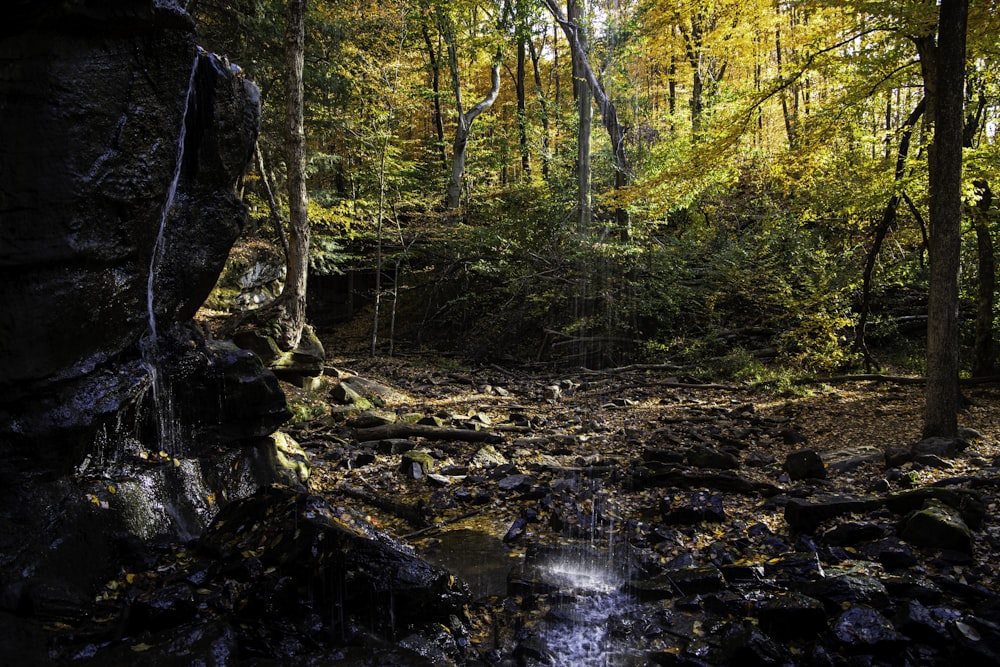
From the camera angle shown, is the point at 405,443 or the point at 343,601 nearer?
the point at 343,601

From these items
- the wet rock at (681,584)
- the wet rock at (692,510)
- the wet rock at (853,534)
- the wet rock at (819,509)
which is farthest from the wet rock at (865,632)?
the wet rock at (692,510)

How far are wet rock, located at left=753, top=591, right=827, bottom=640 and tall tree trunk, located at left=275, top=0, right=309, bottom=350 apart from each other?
358 inches

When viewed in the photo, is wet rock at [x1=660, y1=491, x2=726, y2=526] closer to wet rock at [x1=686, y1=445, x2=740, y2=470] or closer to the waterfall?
wet rock at [x1=686, y1=445, x2=740, y2=470]

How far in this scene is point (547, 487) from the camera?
7.42 metres

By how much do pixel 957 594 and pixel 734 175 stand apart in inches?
358

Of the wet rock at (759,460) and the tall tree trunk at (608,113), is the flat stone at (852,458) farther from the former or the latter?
the tall tree trunk at (608,113)

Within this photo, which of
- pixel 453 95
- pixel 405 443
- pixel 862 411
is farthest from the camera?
pixel 453 95

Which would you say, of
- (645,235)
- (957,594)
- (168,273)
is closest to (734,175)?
(645,235)

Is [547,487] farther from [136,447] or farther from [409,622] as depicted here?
[136,447]

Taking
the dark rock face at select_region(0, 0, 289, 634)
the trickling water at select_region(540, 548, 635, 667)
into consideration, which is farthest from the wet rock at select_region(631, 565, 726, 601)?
the dark rock face at select_region(0, 0, 289, 634)

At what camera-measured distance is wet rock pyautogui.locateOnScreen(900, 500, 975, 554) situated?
4.85 metres

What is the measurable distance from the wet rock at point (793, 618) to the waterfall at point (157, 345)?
208 inches

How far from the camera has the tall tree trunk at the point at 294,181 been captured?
10.4 m

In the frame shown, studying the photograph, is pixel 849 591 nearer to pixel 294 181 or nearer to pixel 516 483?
pixel 516 483
